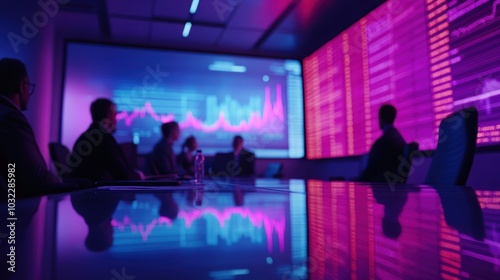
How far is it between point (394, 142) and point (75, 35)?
14.3 feet

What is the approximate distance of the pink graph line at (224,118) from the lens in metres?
4.97

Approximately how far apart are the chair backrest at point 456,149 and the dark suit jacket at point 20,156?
64.6 inches

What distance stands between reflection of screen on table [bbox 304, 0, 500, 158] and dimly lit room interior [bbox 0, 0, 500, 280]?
0.06 ft

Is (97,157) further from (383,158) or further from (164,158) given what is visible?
(383,158)

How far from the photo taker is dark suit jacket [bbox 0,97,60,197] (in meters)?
1.40

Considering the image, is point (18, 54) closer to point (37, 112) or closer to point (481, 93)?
point (37, 112)

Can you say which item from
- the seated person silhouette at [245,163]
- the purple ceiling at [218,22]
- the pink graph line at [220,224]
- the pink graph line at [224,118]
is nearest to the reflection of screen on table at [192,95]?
the pink graph line at [224,118]

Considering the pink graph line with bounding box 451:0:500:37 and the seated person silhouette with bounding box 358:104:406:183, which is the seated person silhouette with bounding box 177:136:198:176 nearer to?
the seated person silhouette with bounding box 358:104:406:183

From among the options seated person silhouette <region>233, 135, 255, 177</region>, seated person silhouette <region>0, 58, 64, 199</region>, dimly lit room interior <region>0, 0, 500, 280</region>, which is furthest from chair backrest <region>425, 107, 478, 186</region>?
seated person silhouette <region>233, 135, 255, 177</region>

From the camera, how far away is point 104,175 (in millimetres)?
2496

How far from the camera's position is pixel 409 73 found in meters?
3.41

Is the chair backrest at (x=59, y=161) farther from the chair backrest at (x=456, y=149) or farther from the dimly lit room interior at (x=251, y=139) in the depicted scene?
the chair backrest at (x=456, y=149)

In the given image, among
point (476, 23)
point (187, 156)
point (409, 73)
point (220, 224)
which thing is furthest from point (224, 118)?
point (220, 224)

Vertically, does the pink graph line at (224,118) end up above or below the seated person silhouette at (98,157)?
above
